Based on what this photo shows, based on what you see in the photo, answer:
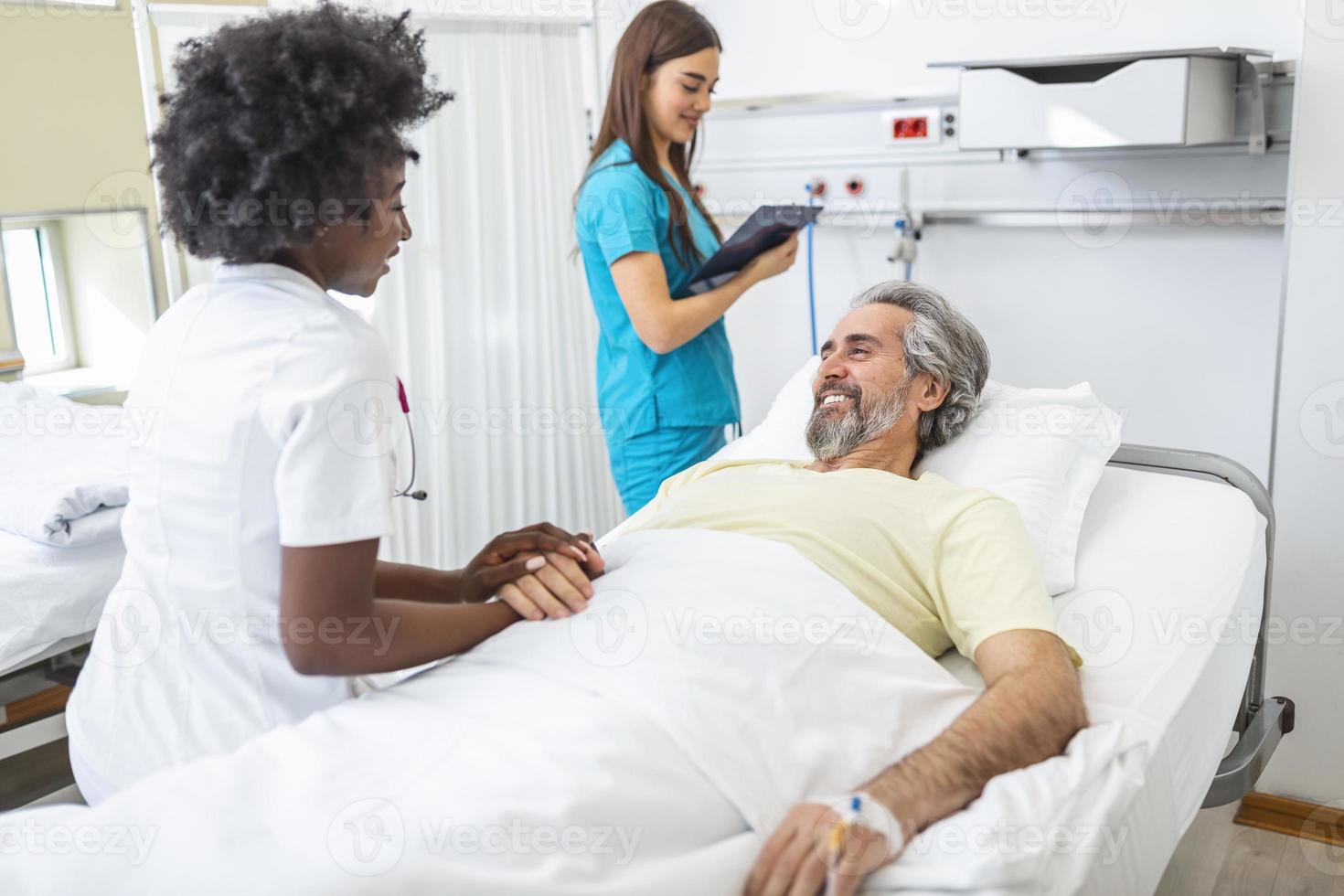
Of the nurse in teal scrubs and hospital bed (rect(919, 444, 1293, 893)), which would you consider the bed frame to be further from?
the nurse in teal scrubs

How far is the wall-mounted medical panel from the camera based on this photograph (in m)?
2.10

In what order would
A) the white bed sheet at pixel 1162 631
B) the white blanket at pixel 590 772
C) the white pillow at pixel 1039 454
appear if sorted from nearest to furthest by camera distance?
the white blanket at pixel 590 772
the white bed sheet at pixel 1162 631
the white pillow at pixel 1039 454

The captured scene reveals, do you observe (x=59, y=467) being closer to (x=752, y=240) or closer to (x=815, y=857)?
(x=752, y=240)

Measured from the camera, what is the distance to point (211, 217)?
3.61 feet

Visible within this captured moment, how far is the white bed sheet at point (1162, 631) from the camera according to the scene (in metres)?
1.36

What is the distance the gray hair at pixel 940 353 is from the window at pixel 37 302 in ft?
5.90

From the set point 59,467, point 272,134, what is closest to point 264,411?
point 272,134

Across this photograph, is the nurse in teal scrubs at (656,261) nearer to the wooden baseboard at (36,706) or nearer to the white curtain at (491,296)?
the white curtain at (491,296)

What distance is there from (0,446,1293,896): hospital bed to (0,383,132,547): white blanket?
0.91 meters

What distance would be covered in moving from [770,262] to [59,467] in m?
1.36

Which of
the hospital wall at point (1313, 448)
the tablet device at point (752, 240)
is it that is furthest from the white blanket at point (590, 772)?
the hospital wall at point (1313, 448)

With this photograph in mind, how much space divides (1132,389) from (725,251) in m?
1.07

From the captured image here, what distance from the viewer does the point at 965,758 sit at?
4.06ft

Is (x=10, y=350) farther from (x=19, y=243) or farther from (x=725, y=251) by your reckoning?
(x=725, y=251)
